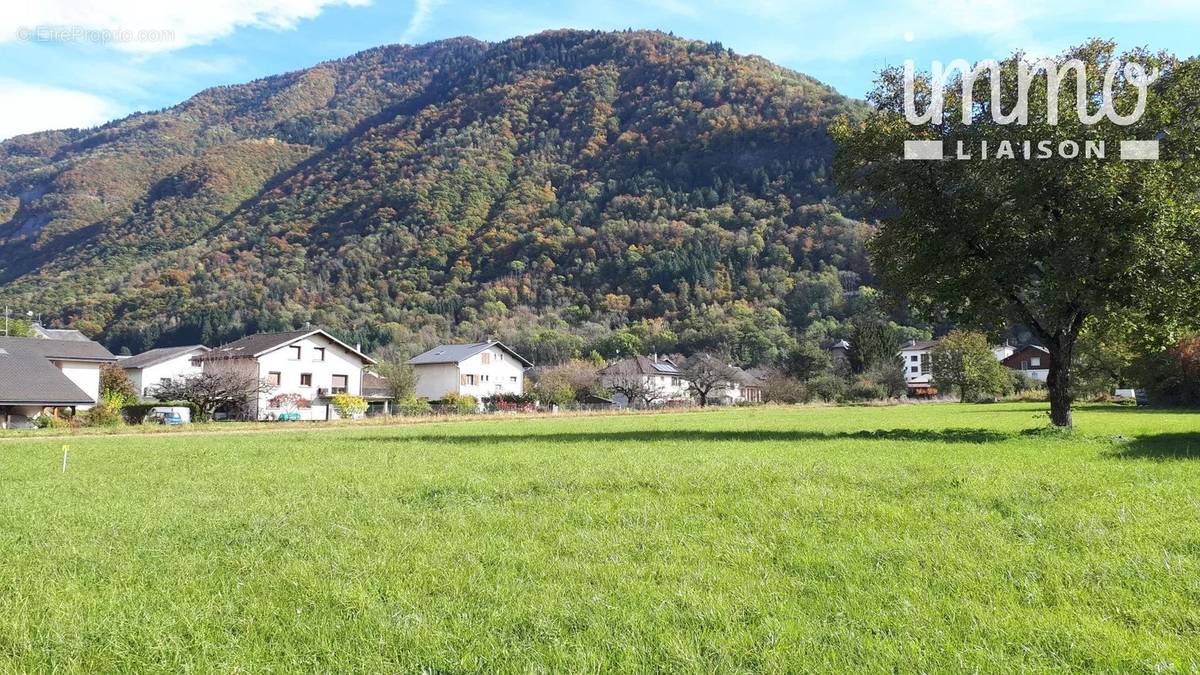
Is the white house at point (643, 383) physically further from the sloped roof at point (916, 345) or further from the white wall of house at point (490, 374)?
the sloped roof at point (916, 345)

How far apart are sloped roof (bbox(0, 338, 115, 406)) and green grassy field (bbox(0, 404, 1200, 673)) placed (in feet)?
115

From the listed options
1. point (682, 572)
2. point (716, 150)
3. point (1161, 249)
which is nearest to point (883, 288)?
point (1161, 249)

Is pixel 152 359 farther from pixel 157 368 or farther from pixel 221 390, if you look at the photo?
pixel 221 390

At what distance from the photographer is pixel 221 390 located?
48500mm

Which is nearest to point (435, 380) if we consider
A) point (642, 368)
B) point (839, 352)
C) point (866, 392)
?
point (642, 368)

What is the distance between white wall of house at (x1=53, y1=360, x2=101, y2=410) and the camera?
49219 mm

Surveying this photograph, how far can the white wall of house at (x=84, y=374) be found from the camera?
4922 centimetres

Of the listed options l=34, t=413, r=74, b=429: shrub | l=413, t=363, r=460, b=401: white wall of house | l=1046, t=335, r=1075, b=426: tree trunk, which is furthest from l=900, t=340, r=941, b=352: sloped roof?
l=34, t=413, r=74, b=429: shrub

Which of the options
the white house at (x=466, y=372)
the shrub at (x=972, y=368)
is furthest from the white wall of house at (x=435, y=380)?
the shrub at (x=972, y=368)

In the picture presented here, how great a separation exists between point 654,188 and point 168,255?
108m

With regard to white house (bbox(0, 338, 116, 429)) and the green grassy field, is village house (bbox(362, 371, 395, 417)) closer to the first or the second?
white house (bbox(0, 338, 116, 429))

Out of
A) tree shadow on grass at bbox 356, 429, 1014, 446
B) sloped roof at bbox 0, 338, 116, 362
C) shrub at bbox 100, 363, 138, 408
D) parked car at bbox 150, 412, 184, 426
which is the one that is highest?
sloped roof at bbox 0, 338, 116, 362

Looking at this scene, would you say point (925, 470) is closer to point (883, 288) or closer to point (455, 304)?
point (883, 288)

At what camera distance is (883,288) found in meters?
23.5
